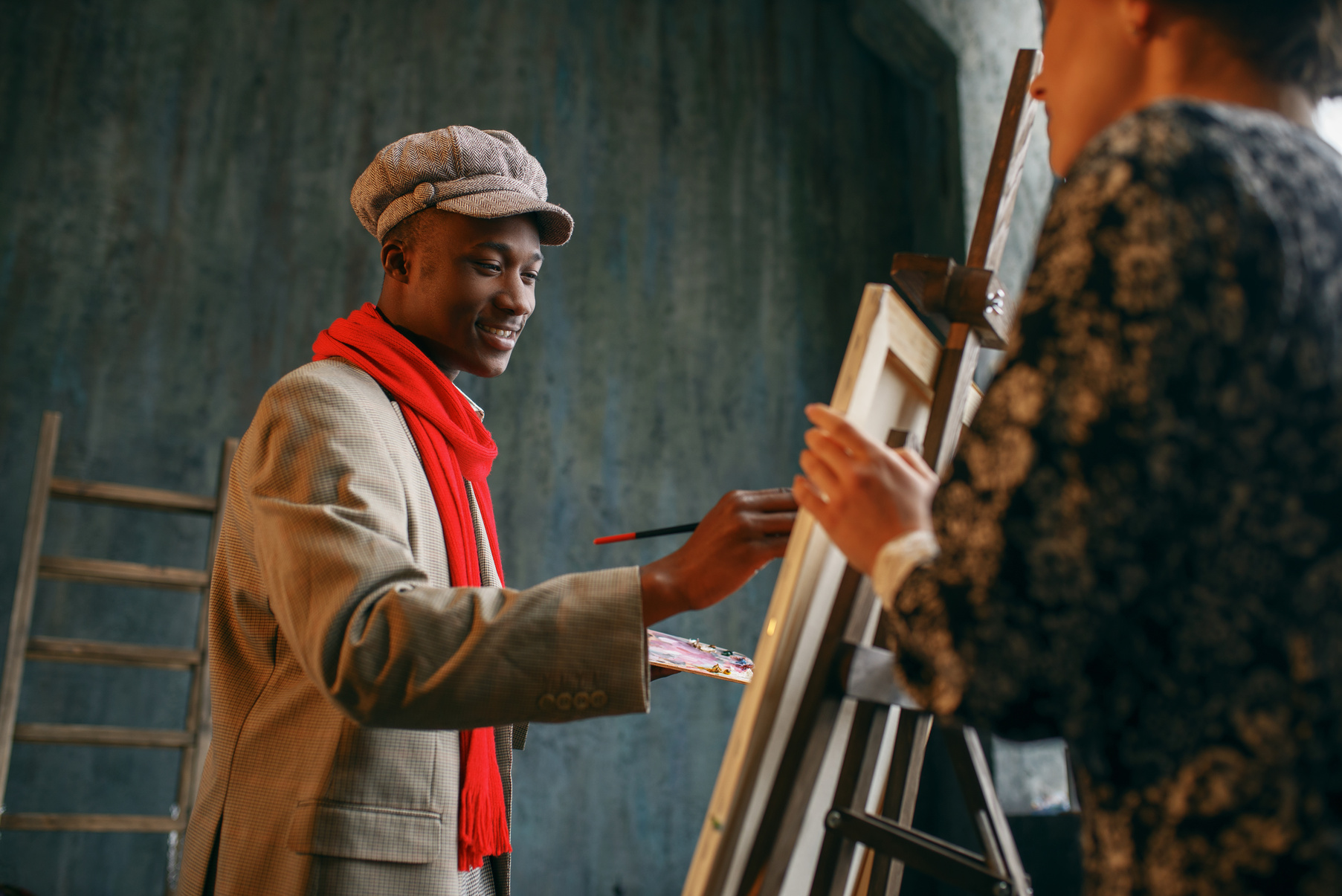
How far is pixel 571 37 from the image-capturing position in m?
4.86

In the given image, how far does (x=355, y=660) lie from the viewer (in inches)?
39.7

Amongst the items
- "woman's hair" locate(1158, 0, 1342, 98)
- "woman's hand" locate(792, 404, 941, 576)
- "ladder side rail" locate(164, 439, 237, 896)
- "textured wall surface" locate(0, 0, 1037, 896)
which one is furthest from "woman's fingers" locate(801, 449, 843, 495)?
"textured wall surface" locate(0, 0, 1037, 896)

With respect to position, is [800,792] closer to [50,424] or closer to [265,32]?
[50,424]

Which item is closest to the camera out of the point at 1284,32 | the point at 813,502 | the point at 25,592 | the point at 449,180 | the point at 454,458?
the point at 1284,32

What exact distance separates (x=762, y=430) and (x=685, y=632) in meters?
1.09

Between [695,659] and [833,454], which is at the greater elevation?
[833,454]

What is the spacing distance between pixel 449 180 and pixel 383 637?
87 cm

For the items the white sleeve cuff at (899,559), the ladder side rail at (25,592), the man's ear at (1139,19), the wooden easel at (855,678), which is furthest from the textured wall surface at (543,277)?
the man's ear at (1139,19)

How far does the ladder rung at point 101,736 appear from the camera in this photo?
3029 mm

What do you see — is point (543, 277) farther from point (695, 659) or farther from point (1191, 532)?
point (1191, 532)

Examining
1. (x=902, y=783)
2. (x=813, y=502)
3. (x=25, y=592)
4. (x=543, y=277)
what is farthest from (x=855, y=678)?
(x=543, y=277)

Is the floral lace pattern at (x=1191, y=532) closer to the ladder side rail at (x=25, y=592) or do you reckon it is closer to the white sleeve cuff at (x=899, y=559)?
the white sleeve cuff at (x=899, y=559)

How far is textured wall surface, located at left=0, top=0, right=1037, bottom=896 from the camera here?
377cm

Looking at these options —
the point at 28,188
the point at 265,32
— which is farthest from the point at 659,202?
the point at 28,188
